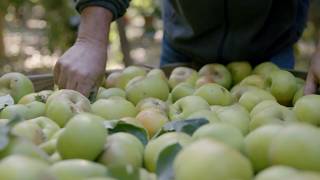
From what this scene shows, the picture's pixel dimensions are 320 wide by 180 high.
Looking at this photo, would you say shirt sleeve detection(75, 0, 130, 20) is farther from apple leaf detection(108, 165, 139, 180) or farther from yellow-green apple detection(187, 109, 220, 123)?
apple leaf detection(108, 165, 139, 180)

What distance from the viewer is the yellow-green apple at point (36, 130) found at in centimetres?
97

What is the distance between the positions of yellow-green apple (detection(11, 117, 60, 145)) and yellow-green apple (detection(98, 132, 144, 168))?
0.44 ft

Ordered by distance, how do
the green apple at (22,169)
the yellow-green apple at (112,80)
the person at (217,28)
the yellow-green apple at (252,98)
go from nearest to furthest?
the green apple at (22,169) → the yellow-green apple at (252,98) → the person at (217,28) → the yellow-green apple at (112,80)

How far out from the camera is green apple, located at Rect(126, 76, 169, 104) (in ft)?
4.94

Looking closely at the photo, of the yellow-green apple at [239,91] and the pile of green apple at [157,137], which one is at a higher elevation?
the pile of green apple at [157,137]

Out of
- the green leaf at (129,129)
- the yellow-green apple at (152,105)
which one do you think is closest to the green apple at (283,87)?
the yellow-green apple at (152,105)

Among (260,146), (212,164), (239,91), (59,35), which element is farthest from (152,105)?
(59,35)

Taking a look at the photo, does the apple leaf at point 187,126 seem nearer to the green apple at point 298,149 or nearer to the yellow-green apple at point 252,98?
the green apple at point 298,149

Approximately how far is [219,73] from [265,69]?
14cm

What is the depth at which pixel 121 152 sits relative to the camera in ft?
2.94

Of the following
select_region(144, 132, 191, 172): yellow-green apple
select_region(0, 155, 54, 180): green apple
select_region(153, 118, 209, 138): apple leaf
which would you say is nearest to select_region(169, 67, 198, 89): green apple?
select_region(153, 118, 209, 138): apple leaf

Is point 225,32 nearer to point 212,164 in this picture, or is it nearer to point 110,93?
point 110,93

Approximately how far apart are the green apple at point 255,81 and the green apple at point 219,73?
6 centimetres

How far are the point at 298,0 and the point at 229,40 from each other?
0.88 feet
